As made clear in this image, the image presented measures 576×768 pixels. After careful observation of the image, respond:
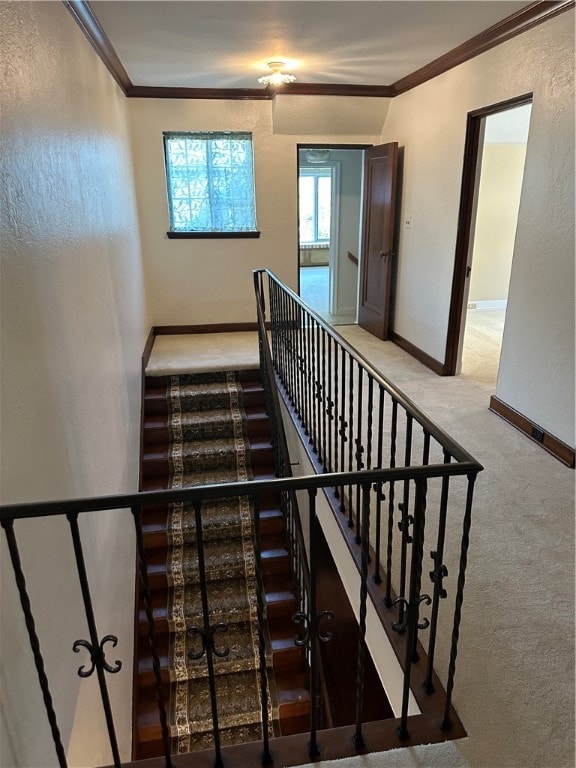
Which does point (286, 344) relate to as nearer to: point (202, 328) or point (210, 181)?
point (202, 328)

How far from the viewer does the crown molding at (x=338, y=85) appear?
2.73 meters

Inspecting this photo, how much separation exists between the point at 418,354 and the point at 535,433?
1.78 m

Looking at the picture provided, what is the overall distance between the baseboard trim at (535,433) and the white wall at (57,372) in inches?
99.1

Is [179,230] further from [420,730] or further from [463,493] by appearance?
[420,730]

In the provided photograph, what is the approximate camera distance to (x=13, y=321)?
155cm

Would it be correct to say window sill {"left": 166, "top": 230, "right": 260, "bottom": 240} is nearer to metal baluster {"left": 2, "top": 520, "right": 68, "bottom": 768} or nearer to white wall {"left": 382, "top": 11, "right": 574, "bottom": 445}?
white wall {"left": 382, "top": 11, "right": 574, "bottom": 445}

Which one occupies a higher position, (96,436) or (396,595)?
(96,436)

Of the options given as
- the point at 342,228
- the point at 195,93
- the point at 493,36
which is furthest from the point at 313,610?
the point at 342,228

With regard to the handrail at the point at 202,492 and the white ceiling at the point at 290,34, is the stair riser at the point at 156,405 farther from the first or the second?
the handrail at the point at 202,492

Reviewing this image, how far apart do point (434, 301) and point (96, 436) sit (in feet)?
10.0

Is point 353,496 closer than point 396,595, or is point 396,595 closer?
point 396,595

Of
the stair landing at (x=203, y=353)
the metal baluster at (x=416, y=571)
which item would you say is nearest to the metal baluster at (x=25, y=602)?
the metal baluster at (x=416, y=571)

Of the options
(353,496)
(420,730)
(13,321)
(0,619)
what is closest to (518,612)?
(420,730)

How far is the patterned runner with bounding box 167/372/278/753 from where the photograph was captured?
122 inches
